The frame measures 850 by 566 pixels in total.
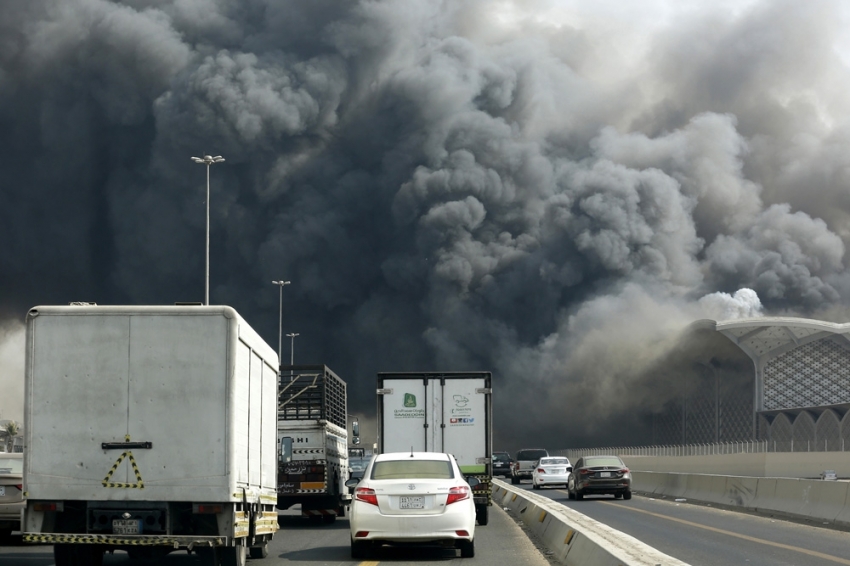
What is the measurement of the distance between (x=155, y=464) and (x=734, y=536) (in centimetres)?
1100

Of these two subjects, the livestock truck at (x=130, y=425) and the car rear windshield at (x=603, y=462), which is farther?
the car rear windshield at (x=603, y=462)

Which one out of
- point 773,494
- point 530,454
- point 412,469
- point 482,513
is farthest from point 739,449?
point 412,469

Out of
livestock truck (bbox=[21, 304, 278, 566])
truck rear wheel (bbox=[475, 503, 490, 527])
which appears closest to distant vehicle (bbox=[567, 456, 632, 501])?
truck rear wheel (bbox=[475, 503, 490, 527])

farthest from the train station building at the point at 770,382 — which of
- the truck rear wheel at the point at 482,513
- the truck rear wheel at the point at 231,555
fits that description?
the truck rear wheel at the point at 231,555

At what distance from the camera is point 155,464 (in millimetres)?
12109

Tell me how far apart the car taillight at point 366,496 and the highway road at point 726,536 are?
4212 mm

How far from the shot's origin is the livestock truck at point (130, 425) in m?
12.1

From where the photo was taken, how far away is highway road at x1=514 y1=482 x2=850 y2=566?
15.2 meters

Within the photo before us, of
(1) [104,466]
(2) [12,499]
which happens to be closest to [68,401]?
(1) [104,466]

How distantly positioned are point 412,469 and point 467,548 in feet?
4.45

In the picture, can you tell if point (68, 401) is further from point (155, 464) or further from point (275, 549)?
point (275, 549)

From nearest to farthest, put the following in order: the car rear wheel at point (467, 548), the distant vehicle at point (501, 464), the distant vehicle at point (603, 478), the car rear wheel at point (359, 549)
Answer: the car rear wheel at point (359, 549)
the car rear wheel at point (467, 548)
the distant vehicle at point (603, 478)
the distant vehicle at point (501, 464)

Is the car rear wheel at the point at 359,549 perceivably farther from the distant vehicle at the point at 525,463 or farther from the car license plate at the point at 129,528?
the distant vehicle at the point at 525,463

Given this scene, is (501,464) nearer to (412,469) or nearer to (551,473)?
(551,473)
